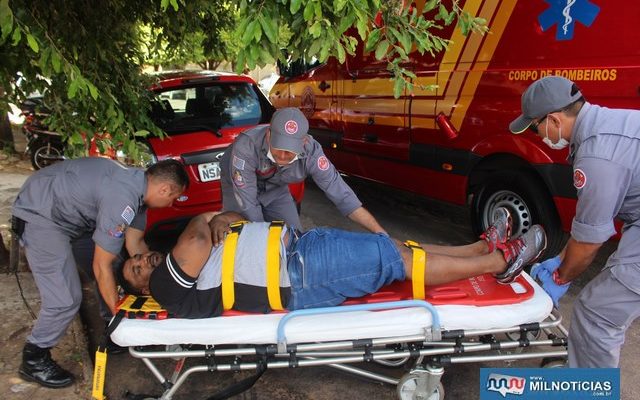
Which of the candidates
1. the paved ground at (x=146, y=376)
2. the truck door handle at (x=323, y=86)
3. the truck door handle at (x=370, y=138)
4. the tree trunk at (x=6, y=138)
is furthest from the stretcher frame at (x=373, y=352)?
the tree trunk at (x=6, y=138)

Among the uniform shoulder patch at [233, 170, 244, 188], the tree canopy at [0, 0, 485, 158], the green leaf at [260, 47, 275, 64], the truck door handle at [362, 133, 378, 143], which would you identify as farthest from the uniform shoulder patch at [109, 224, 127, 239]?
the truck door handle at [362, 133, 378, 143]

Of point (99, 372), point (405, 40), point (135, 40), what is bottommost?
point (99, 372)

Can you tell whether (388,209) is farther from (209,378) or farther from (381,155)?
(209,378)

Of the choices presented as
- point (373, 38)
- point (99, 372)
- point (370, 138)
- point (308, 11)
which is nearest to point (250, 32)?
point (308, 11)

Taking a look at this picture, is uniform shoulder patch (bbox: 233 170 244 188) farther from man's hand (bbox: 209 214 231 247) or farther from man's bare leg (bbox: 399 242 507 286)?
man's bare leg (bbox: 399 242 507 286)

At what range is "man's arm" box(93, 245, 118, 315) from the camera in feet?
8.06

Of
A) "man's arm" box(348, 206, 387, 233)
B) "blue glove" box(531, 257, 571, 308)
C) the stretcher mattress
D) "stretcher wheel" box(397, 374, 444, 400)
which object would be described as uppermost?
"man's arm" box(348, 206, 387, 233)

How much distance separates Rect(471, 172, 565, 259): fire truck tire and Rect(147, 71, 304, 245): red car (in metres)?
1.59

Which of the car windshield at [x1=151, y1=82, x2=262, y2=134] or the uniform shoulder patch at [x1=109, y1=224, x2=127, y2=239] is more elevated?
the car windshield at [x1=151, y1=82, x2=262, y2=134]

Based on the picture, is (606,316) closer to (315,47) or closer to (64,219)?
(315,47)

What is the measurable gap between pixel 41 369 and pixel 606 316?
8.95 ft

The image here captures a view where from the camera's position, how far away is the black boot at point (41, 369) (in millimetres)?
2604

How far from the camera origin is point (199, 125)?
4469 millimetres

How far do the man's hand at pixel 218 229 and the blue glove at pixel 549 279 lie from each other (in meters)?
1.61
